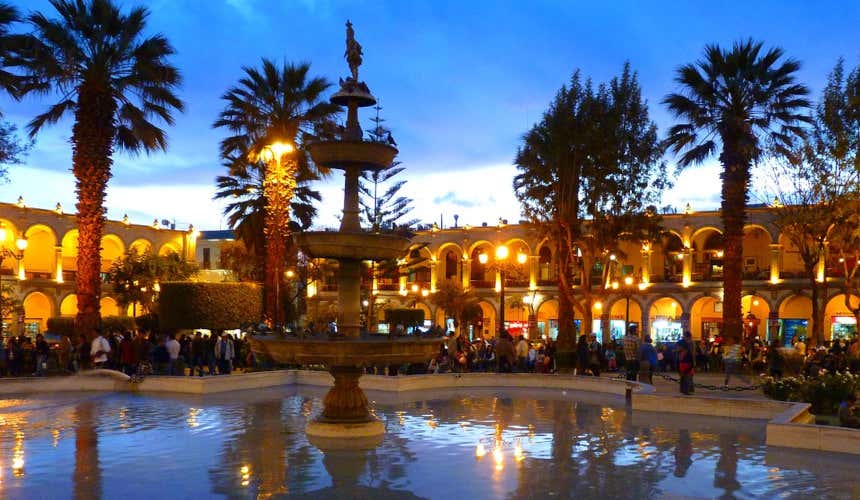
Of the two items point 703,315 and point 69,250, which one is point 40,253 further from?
point 703,315

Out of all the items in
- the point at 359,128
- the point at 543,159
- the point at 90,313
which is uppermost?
the point at 543,159

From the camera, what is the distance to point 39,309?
4150 centimetres

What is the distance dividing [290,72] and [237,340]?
8.66 meters

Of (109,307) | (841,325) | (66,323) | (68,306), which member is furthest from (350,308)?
(109,307)

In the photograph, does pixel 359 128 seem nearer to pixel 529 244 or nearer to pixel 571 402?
pixel 571 402

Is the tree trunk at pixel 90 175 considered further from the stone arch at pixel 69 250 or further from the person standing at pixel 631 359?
the stone arch at pixel 69 250

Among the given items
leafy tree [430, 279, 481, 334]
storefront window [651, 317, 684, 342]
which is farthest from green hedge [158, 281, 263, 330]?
storefront window [651, 317, 684, 342]

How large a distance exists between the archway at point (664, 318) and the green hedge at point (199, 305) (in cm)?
2257

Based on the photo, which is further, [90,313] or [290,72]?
[290,72]

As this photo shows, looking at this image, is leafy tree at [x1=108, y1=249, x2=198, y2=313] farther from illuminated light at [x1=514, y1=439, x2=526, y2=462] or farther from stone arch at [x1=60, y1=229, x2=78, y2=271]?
illuminated light at [x1=514, y1=439, x2=526, y2=462]

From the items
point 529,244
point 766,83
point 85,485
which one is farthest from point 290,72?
point 529,244

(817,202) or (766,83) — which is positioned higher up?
(766,83)

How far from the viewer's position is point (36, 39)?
57.5ft

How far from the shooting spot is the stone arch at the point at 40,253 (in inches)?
1625
